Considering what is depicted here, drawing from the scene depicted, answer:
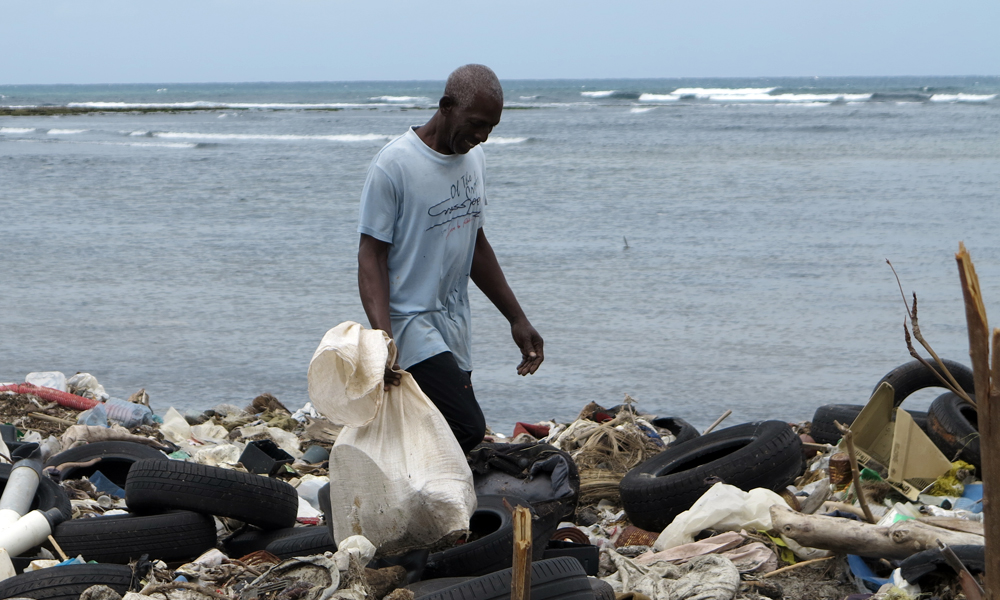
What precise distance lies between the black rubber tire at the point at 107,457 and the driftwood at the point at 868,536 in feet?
11.6

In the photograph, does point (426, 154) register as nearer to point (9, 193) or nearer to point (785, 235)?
point (785, 235)

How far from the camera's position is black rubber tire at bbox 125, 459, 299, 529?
431 cm

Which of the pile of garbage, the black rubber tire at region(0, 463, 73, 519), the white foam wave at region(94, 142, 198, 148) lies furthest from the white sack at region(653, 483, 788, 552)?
the white foam wave at region(94, 142, 198, 148)

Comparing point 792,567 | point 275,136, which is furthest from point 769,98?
point 792,567

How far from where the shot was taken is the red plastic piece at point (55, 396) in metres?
7.20

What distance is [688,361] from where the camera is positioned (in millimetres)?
8344

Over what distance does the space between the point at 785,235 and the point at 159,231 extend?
9543mm

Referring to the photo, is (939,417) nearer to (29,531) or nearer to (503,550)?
(503,550)

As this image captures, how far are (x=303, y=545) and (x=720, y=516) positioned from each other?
183cm

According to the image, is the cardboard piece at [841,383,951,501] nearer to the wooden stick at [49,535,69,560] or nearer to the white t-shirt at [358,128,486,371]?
the white t-shirt at [358,128,486,371]

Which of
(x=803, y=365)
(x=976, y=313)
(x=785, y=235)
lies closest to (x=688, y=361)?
(x=803, y=365)

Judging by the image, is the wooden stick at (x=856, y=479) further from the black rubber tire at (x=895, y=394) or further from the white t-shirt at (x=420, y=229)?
the black rubber tire at (x=895, y=394)

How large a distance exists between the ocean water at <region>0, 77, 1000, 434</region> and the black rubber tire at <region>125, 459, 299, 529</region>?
9.15ft

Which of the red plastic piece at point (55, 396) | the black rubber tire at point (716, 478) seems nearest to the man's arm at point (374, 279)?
the black rubber tire at point (716, 478)
